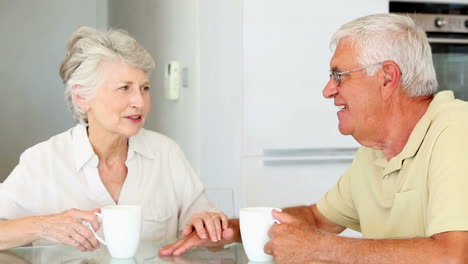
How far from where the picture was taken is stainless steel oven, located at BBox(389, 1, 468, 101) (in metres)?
2.84

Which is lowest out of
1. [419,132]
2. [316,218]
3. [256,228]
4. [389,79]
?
[316,218]

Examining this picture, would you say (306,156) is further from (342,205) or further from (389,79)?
(389,79)

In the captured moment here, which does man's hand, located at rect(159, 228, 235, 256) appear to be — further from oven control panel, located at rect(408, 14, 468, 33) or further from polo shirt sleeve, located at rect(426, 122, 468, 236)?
oven control panel, located at rect(408, 14, 468, 33)

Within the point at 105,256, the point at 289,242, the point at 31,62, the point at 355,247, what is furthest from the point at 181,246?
the point at 31,62

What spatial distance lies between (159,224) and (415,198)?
71cm

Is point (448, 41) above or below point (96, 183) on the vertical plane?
above

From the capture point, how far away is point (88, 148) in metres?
1.83

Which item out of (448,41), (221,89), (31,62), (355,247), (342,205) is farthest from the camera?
(31,62)

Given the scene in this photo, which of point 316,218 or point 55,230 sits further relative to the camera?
point 316,218

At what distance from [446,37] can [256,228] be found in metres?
1.90

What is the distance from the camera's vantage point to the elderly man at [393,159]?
1235 mm

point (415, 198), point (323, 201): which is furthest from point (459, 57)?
point (415, 198)

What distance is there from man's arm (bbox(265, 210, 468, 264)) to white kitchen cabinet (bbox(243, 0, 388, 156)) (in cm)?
128

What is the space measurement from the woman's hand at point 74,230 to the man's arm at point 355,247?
36 cm
